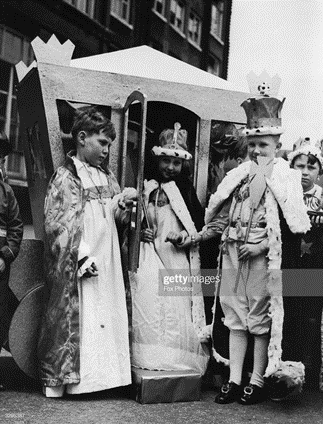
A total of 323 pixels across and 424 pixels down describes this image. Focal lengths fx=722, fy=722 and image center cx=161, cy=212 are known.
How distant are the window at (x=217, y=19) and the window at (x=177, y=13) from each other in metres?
0.26

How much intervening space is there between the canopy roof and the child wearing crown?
0.48 metres

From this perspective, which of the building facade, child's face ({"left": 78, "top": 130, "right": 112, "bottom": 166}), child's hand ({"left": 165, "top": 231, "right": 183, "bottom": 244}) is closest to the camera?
child's face ({"left": 78, "top": 130, "right": 112, "bottom": 166})

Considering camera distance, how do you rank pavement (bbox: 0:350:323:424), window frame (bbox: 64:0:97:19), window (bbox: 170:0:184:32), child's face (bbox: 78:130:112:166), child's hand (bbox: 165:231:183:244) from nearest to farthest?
pavement (bbox: 0:350:323:424), child's face (bbox: 78:130:112:166), child's hand (bbox: 165:231:183:244), window (bbox: 170:0:184:32), window frame (bbox: 64:0:97:19)

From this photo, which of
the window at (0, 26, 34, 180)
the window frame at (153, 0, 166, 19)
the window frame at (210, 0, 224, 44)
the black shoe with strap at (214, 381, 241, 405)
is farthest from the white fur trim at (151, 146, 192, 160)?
the window at (0, 26, 34, 180)

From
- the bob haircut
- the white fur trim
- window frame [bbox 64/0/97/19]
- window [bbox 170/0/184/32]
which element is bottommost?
the bob haircut

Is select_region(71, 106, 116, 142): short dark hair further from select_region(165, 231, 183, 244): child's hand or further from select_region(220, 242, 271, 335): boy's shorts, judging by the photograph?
select_region(220, 242, 271, 335): boy's shorts

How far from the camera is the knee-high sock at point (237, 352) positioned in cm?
359

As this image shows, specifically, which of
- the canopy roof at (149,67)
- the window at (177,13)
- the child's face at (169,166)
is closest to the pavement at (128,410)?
the child's face at (169,166)

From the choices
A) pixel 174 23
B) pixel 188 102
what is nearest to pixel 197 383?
pixel 188 102

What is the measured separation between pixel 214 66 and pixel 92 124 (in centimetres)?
149

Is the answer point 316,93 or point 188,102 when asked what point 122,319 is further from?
point 316,93

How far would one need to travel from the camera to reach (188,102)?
417 cm

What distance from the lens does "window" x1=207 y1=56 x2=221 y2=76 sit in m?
4.83

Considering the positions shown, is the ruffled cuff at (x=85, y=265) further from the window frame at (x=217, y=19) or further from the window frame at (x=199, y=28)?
the window frame at (x=199, y=28)
